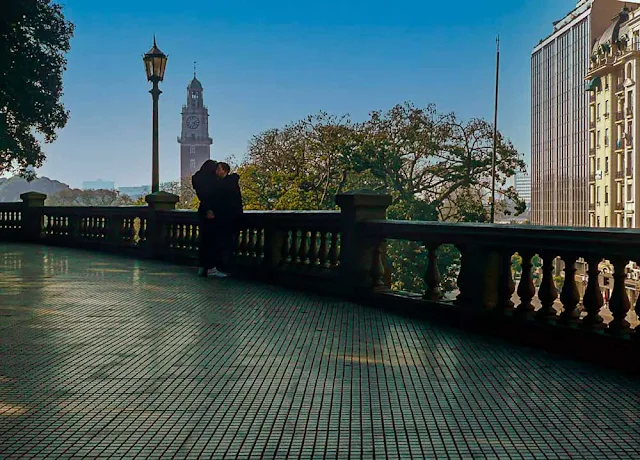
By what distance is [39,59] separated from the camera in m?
31.8

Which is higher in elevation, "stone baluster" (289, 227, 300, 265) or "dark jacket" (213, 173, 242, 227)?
"dark jacket" (213, 173, 242, 227)

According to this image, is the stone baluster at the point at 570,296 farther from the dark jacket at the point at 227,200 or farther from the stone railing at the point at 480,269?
the dark jacket at the point at 227,200

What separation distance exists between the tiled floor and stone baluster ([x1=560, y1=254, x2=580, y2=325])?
1.30 feet

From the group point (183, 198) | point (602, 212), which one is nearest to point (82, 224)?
point (183, 198)

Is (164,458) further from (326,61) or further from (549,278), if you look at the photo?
(326,61)

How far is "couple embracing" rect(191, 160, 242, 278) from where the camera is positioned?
441 inches

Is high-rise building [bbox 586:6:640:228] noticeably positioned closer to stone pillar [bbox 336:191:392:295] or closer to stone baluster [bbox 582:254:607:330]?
stone pillar [bbox 336:191:392:295]

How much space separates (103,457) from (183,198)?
8344 cm

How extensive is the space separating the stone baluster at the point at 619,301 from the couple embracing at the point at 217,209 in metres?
6.70

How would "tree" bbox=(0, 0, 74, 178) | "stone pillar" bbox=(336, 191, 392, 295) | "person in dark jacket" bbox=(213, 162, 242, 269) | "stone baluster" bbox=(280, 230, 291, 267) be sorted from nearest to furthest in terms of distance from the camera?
"stone pillar" bbox=(336, 191, 392, 295), "stone baluster" bbox=(280, 230, 291, 267), "person in dark jacket" bbox=(213, 162, 242, 269), "tree" bbox=(0, 0, 74, 178)

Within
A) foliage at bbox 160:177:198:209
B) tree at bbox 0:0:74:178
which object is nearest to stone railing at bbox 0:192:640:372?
tree at bbox 0:0:74:178

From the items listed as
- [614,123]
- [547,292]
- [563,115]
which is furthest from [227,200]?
[563,115]

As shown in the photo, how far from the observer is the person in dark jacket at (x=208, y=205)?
11199mm

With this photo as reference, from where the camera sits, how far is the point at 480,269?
22.0 feet
